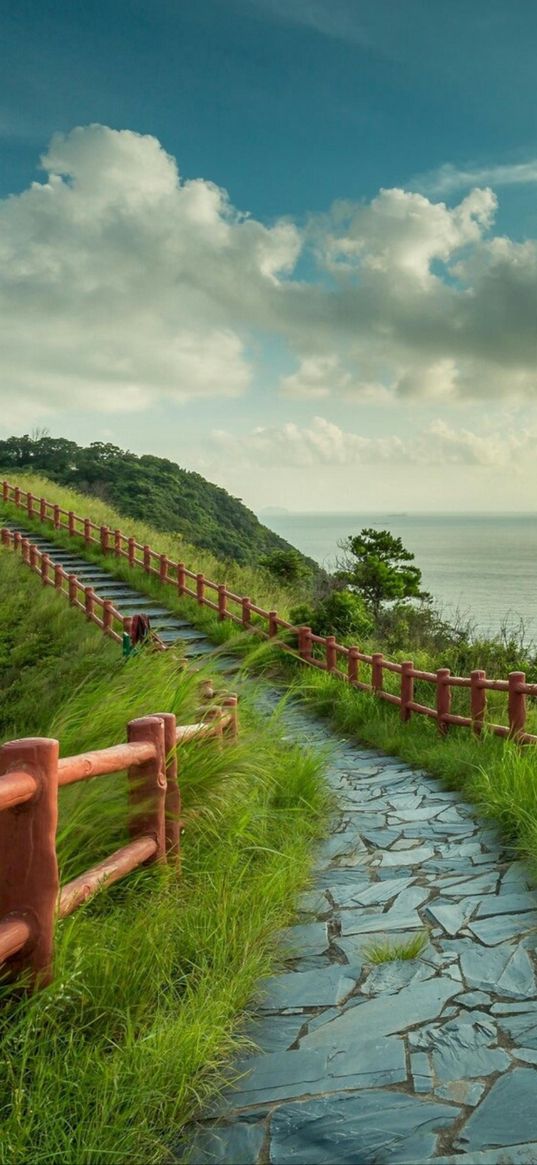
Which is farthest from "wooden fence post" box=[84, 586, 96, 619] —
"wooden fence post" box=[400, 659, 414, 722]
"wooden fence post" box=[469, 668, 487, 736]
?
"wooden fence post" box=[469, 668, 487, 736]

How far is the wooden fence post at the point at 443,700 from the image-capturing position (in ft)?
28.8

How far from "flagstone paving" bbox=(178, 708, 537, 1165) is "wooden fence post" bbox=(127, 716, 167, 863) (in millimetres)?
855

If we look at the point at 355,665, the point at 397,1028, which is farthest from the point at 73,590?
the point at 397,1028

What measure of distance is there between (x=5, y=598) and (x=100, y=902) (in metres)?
15.5

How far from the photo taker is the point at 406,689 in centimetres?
952

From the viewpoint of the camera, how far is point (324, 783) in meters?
6.60

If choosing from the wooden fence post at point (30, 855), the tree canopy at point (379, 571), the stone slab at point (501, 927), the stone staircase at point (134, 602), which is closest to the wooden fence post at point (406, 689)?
the stone staircase at point (134, 602)

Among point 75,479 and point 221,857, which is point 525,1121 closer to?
point 221,857

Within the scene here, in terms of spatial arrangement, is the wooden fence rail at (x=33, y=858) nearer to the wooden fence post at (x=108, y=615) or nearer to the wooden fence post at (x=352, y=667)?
the wooden fence post at (x=352, y=667)

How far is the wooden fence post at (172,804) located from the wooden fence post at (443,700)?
4898mm

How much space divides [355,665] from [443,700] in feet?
7.49

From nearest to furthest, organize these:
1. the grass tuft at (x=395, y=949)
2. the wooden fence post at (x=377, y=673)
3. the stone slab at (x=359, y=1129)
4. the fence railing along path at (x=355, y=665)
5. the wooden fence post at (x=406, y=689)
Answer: the stone slab at (x=359, y=1129) < the grass tuft at (x=395, y=949) < the fence railing along path at (x=355, y=665) < the wooden fence post at (x=406, y=689) < the wooden fence post at (x=377, y=673)

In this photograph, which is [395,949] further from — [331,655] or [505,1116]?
[331,655]

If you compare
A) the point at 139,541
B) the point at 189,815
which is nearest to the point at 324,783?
the point at 189,815
